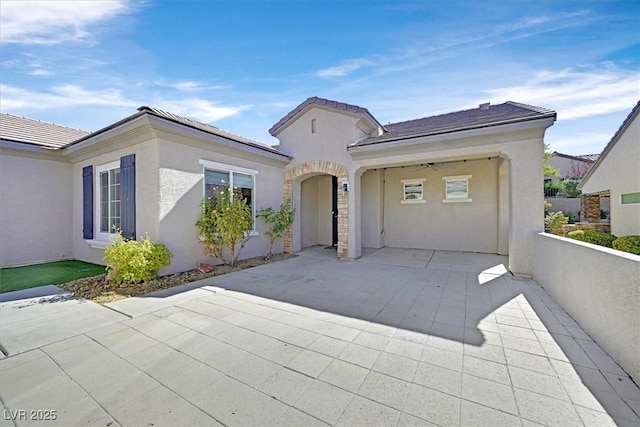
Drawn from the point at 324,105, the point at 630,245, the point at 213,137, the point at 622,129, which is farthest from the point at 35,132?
the point at 622,129

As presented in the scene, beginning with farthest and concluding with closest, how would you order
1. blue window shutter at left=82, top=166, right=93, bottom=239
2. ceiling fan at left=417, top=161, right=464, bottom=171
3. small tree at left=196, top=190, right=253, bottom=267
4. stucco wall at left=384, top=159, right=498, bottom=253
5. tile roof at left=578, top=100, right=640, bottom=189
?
ceiling fan at left=417, top=161, right=464, bottom=171
stucco wall at left=384, top=159, right=498, bottom=253
blue window shutter at left=82, top=166, right=93, bottom=239
tile roof at left=578, top=100, right=640, bottom=189
small tree at left=196, top=190, right=253, bottom=267

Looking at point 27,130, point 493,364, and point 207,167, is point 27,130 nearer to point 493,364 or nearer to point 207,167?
point 207,167

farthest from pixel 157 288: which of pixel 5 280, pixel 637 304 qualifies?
pixel 637 304

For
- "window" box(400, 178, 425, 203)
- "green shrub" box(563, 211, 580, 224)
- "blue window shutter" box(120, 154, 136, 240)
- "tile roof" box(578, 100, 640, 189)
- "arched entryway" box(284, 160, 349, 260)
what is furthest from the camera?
"green shrub" box(563, 211, 580, 224)

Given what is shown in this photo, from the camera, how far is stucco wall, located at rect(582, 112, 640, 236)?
29.4ft

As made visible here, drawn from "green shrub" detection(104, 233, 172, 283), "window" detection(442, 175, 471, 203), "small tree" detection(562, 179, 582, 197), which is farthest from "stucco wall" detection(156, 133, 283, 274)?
"small tree" detection(562, 179, 582, 197)

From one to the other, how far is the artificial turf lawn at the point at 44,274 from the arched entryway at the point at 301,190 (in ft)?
21.5

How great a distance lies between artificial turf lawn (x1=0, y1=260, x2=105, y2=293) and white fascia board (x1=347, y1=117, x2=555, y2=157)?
9332 mm

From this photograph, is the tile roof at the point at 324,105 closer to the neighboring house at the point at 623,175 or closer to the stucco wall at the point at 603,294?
the stucco wall at the point at 603,294

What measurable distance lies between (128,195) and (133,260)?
2442mm

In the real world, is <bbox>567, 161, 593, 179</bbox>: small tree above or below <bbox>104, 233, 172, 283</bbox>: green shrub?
above

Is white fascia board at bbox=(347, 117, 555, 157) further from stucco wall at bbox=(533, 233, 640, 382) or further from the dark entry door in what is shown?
the dark entry door

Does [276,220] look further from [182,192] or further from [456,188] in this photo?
[456,188]

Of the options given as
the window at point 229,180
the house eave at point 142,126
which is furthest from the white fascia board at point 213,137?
the window at point 229,180
